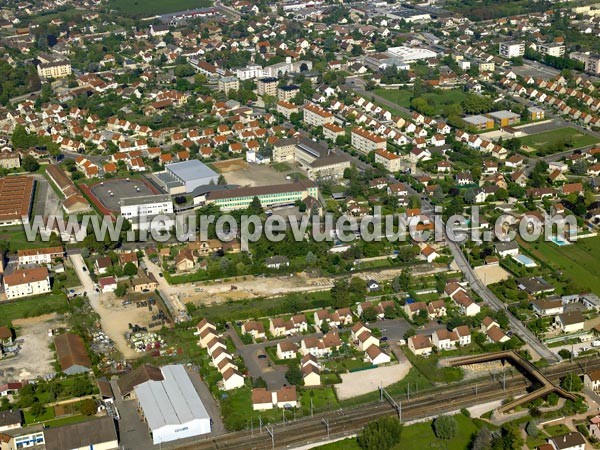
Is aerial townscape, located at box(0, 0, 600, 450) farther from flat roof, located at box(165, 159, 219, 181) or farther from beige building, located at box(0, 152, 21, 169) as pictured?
flat roof, located at box(165, 159, 219, 181)

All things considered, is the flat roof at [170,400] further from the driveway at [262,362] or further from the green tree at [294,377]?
the green tree at [294,377]

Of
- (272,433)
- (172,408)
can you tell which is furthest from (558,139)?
(172,408)

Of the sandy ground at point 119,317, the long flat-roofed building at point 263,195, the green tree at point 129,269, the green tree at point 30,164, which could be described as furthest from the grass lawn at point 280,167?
the sandy ground at point 119,317

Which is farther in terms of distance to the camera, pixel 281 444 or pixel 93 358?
pixel 93 358

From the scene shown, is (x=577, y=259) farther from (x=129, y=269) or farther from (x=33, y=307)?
(x=33, y=307)

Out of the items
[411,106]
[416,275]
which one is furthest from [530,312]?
[411,106]

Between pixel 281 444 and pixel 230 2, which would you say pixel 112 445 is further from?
pixel 230 2
